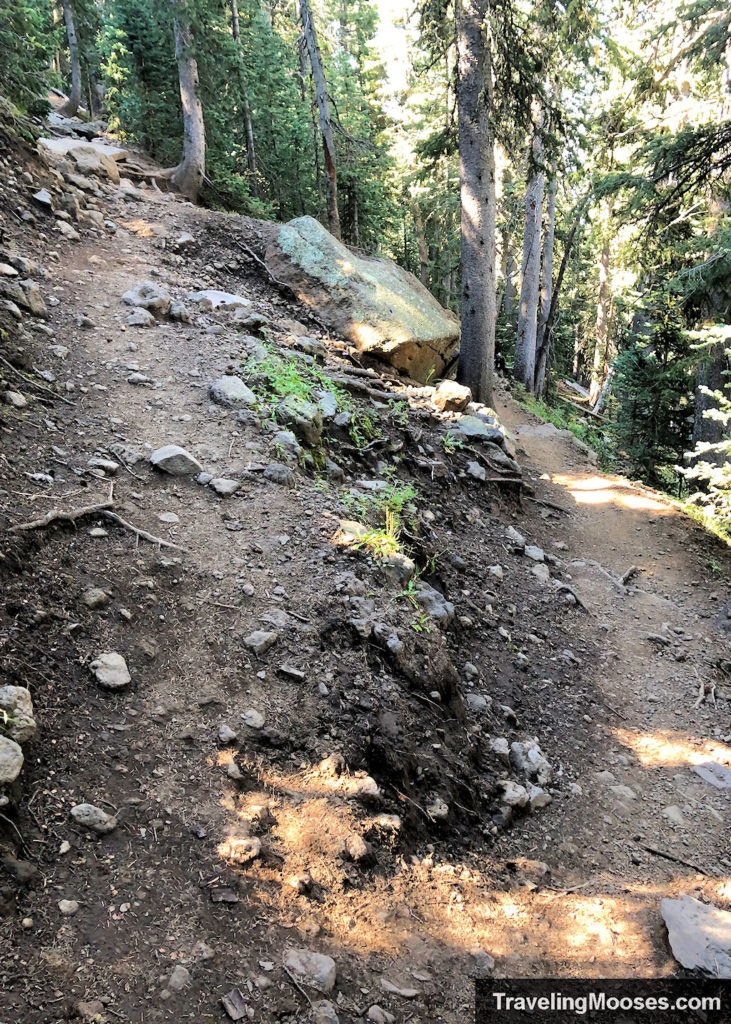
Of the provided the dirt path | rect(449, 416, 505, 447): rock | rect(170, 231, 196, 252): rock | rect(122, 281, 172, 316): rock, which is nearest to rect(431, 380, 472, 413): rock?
rect(449, 416, 505, 447): rock

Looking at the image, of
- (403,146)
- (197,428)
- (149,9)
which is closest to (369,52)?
(403,146)

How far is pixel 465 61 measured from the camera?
9070 mm

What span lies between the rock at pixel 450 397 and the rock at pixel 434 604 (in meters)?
Answer: 4.18

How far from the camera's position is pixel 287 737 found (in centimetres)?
356

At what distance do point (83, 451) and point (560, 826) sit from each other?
4654 millimetres

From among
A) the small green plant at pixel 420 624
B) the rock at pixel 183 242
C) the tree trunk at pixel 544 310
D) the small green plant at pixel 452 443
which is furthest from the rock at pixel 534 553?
the tree trunk at pixel 544 310

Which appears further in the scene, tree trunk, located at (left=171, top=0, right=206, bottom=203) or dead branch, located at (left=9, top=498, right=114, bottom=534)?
tree trunk, located at (left=171, top=0, right=206, bottom=203)

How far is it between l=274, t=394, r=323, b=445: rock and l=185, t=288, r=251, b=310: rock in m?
2.41

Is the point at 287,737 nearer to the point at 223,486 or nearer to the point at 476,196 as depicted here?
the point at 223,486

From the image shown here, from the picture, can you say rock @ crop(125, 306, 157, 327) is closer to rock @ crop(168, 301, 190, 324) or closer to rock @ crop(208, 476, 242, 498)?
rock @ crop(168, 301, 190, 324)

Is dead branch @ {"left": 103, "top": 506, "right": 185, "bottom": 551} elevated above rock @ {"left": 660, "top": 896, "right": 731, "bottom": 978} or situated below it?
above

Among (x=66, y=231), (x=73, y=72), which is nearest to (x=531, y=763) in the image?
(x=66, y=231)

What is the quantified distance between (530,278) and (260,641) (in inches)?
601

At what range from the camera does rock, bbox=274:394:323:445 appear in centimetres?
614
